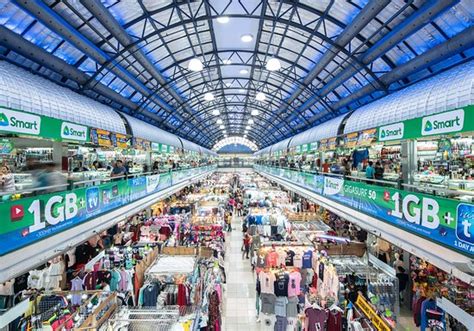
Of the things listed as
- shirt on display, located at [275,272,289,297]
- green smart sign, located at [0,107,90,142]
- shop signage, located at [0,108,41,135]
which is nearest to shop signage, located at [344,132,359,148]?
shirt on display, located at [275,272,289,297]

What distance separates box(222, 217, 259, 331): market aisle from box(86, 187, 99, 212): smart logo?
14.9ft

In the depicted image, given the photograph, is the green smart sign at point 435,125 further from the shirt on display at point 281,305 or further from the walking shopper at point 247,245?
the walking shopper at point 247,245

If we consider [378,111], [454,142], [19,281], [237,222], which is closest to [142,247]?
[19,281]

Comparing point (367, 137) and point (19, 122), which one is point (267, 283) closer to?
point (367, 137)

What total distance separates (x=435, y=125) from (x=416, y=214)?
151 centimetres

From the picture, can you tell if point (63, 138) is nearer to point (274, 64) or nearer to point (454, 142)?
point (274, 64)

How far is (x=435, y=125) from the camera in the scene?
482 cm

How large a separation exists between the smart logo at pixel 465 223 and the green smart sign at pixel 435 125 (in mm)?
1105

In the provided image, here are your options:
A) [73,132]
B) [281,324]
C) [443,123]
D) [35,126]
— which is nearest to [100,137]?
[73,132]

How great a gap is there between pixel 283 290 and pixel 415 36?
9938 mm

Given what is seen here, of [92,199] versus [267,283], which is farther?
[267,283]

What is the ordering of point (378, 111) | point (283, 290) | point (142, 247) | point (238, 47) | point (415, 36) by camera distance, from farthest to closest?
point (238, 47) < point (415, 36) < point (378, 111) < point (142, 247) < point (283, 290)

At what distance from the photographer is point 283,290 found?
697 centimetres

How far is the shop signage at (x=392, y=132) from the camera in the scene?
592 centimetres
